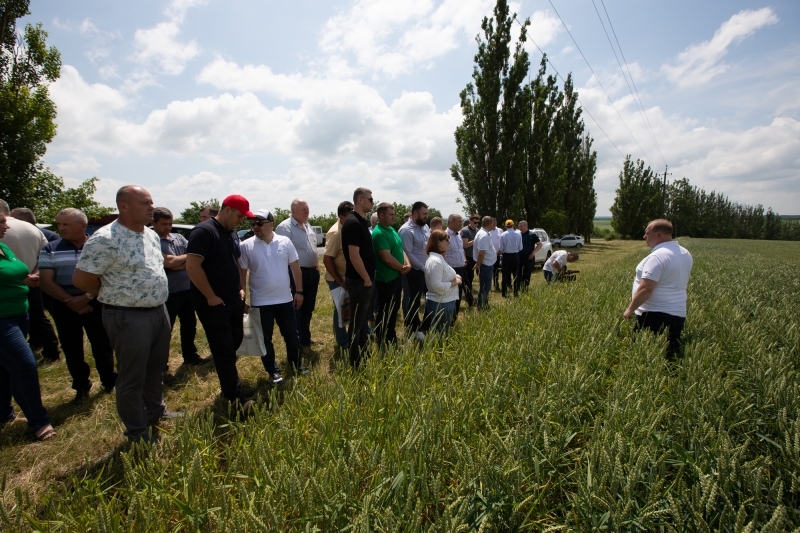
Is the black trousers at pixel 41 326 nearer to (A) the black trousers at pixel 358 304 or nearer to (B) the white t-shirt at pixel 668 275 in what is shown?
(A) the black trousers at pixel 358 304

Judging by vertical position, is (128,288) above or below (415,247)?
below

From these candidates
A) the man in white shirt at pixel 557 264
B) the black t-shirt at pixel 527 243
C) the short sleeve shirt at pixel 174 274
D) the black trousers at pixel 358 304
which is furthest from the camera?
the black t-shirt at pixel 527 243

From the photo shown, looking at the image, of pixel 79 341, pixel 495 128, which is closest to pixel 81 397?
pixel 79 341

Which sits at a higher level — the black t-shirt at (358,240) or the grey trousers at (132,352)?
the black t-shirt at (358,240)

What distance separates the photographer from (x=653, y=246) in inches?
146

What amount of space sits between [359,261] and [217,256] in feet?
4.27

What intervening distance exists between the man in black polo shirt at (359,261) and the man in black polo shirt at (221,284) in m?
1.00

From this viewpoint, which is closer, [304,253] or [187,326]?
[187,326]

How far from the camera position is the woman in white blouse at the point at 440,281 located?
14.6 ft

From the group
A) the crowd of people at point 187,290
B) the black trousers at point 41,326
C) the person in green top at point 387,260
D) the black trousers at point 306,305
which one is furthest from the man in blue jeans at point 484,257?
the black trousers at point 41,326

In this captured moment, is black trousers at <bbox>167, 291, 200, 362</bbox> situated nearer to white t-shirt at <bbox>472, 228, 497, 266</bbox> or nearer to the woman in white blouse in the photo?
the woman in white blouse

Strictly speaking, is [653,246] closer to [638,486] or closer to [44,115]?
[638,486]

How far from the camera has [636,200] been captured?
160 ft

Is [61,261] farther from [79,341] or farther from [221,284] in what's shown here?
[221,284]
